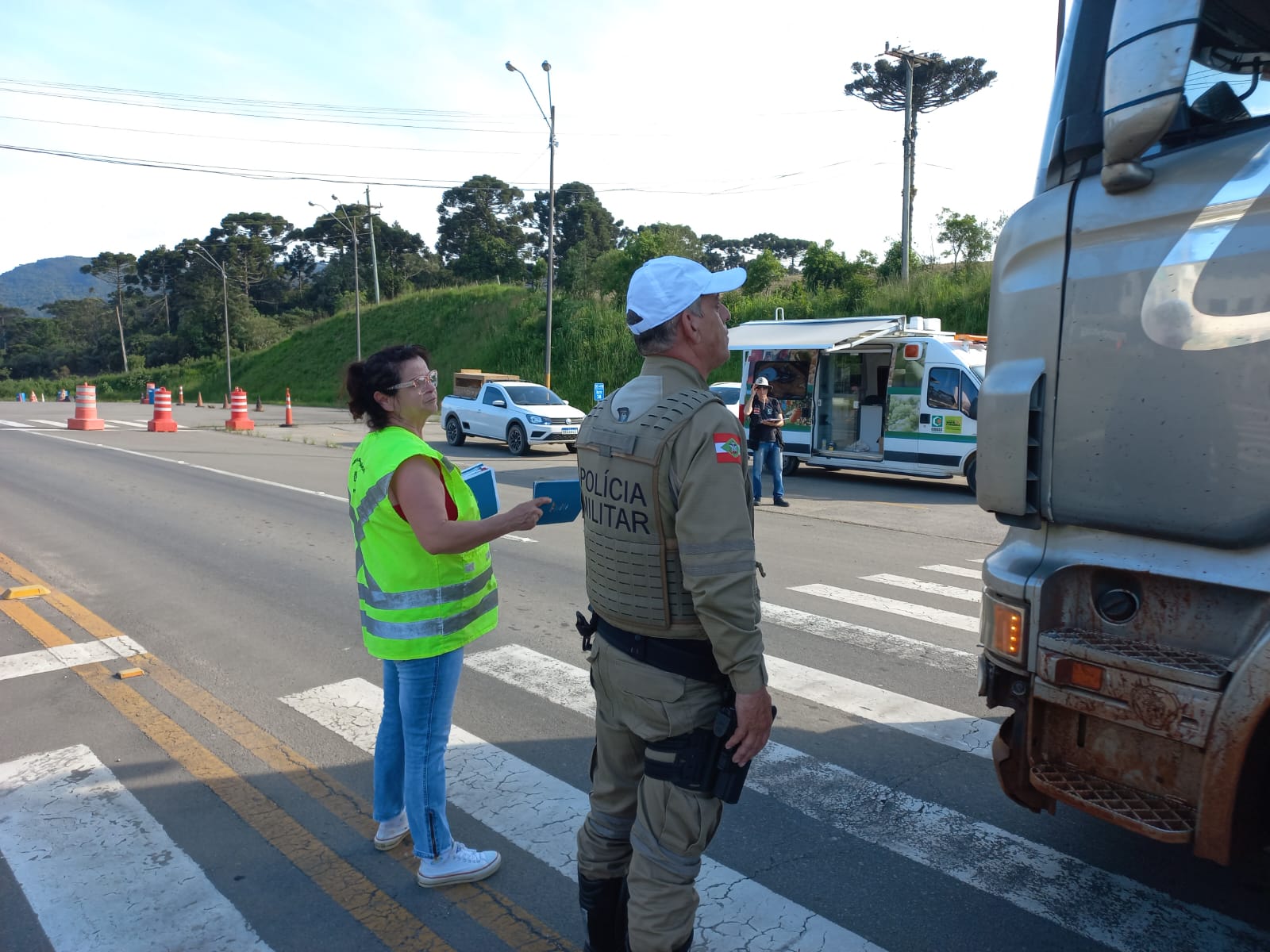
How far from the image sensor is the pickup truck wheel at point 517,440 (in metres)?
20.1

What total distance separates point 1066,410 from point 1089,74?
3.60ft

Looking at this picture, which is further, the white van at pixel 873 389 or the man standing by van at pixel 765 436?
the white van at pixel 873 389

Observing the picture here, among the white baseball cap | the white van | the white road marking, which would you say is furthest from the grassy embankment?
the white baseball cap

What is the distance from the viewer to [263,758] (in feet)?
14.3

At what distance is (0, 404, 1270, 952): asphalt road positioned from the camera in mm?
3088

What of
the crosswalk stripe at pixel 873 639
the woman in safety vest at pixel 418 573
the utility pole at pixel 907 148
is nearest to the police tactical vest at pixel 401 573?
the woman in safety vest at pixel 418 573

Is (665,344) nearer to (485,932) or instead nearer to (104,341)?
(485,932)

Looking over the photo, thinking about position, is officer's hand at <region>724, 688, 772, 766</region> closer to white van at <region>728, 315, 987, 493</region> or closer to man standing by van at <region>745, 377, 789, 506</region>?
man standing by van at <region>745, 377, 789, 506</region>

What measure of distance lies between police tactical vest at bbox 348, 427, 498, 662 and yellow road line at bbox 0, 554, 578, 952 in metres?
0.88

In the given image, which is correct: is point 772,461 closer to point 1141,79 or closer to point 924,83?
point 1141,79

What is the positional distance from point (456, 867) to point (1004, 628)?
2.06 m

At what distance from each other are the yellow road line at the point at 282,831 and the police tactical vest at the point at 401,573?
2.81 ft

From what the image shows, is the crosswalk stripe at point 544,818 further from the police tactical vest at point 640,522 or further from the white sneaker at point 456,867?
the police tactical vest at point 640,522

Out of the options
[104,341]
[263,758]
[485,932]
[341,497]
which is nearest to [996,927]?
[485,932]
